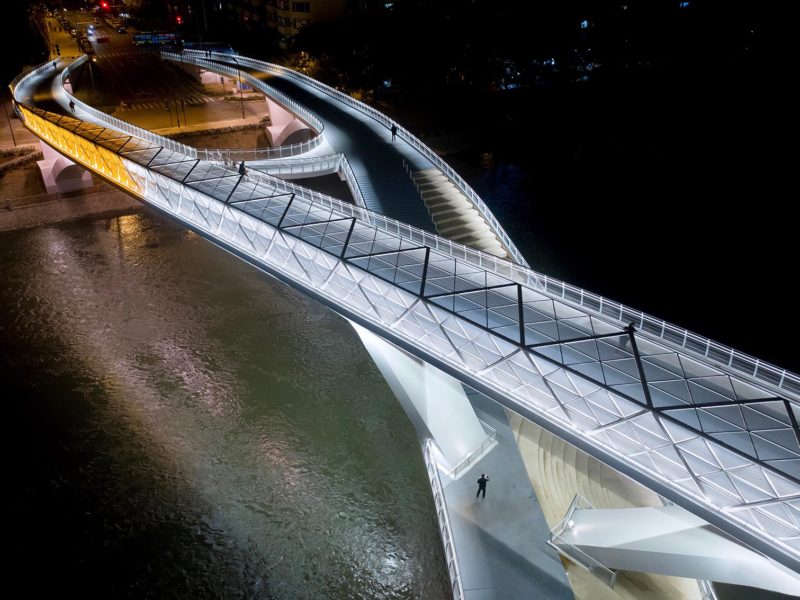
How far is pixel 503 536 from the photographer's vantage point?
40.5ft

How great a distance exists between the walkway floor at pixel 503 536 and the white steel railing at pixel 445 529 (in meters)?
0.17

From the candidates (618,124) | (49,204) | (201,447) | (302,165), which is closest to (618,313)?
(201,447)

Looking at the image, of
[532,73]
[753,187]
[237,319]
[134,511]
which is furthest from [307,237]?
[532,73]

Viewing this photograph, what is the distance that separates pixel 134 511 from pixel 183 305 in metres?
9.55

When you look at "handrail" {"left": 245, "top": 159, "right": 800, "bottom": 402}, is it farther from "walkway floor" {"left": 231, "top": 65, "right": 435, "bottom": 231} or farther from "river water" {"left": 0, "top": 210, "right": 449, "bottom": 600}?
"river water" {"left": 0, "top": 210, "right": 449, "bottom": 600}

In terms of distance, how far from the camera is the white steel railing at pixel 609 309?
10656 mm

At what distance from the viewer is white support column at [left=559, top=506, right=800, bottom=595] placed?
852cm

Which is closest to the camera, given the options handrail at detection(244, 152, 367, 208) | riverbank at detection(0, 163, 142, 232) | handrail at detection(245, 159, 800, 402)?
handrail at detection(245, 159, 800, 402)

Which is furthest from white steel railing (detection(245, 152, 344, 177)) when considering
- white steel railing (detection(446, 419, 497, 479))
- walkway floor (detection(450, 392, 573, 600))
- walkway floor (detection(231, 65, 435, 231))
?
walkway floor (detection(450, 392, 573, 600))

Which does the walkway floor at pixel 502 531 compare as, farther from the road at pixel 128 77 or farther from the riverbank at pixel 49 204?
the road at pixel 128 77

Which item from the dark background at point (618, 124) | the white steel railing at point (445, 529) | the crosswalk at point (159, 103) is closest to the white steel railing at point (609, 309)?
the white steel railing at point (445, 529)

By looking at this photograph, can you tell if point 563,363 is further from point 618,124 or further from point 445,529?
point 618,124

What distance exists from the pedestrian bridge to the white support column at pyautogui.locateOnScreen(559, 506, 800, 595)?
96 cm

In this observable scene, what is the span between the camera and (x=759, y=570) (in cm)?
848
